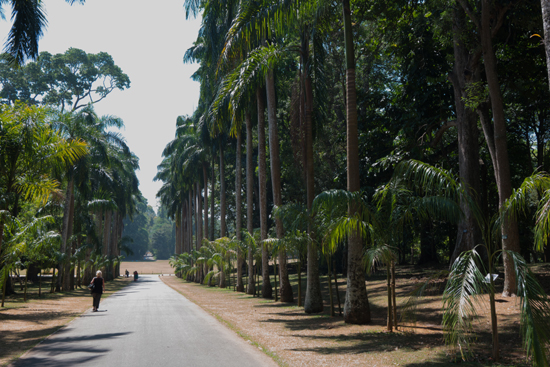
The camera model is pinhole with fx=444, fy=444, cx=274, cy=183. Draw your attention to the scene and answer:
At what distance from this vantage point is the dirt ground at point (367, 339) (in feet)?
25.9

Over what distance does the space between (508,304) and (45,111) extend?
53.6 ft

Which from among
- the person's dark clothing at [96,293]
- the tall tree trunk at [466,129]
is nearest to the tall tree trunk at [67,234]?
the person's dark clothing at [96,293]

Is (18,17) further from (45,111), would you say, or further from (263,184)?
(263,184)

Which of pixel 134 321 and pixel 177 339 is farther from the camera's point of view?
pixel 134 321

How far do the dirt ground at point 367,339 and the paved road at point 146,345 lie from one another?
0.66 metres

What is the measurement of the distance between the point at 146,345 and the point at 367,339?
4.87 metres

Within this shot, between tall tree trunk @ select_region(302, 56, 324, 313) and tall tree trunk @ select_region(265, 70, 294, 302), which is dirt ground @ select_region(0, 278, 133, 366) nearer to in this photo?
tall tree trunk @ select_region(302, 56, 324, 313)

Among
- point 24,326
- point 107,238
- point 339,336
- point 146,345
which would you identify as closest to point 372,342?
point 339,336

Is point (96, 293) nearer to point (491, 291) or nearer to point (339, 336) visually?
point (339, 336)

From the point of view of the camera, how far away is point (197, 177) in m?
45.8

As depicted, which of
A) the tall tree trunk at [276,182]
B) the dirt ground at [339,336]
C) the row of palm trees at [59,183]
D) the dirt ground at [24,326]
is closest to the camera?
the dirt ground at [339,336]

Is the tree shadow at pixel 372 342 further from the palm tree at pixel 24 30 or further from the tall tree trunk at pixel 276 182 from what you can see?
the palm tree at pixel 24 30

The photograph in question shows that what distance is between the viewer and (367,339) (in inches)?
396

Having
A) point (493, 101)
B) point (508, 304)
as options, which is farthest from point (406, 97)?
point (508, 304)
